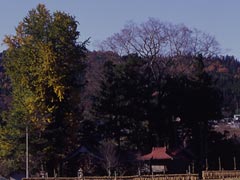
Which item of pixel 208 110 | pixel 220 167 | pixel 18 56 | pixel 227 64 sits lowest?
pixel 220 167

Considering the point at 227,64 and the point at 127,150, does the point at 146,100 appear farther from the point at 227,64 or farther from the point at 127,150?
the point at 227,64

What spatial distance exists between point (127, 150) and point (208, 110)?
23.2 ft

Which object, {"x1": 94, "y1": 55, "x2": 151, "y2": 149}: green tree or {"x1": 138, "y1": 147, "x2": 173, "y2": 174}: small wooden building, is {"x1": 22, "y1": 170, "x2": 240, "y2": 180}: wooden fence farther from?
{"x1": 94, "y1": 55, "x2": 151, "y2": 149}: green tree

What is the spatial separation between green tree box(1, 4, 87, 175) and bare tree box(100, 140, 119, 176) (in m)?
2.05

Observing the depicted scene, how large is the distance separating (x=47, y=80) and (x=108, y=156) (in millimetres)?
6934

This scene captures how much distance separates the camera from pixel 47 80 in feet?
136

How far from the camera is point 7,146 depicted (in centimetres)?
4088

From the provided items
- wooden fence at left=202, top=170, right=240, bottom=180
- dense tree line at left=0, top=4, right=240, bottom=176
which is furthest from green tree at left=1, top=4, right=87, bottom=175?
wooden fence at left=202, top=170, right=240, bottom=180

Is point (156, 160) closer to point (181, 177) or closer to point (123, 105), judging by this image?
point (123, 105)

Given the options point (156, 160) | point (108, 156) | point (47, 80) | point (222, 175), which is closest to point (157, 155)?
point (156, 160)

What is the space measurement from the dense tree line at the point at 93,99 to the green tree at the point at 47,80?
7 centimetres

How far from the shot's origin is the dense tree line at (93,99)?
41.0m

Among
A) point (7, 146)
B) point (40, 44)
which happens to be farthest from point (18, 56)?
point (7, 146)

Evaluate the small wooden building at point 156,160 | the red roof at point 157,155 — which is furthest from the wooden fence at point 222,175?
the red roof at point 157,155
